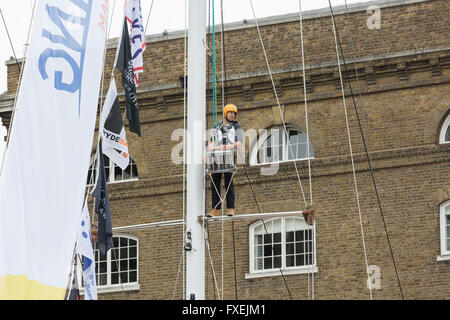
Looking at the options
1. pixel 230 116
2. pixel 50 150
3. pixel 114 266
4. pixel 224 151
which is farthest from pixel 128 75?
pixel 114 266

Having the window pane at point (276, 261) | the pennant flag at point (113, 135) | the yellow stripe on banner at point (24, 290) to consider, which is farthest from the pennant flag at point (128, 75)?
the window pane at point (276, 261)

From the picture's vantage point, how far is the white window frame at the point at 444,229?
28.8 metres

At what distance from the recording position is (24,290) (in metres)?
13.1

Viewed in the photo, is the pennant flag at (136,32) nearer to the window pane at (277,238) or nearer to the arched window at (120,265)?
the window pane at (277,238)

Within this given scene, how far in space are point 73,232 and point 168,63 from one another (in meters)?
18.8

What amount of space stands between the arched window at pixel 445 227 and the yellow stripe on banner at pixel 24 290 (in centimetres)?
1691

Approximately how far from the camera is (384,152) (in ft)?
98.4

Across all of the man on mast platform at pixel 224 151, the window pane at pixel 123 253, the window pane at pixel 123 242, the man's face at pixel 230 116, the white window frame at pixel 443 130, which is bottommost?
the man on mast platform at pixel 224 151

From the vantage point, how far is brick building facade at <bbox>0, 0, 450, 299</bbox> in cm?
2939

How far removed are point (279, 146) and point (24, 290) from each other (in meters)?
18.5

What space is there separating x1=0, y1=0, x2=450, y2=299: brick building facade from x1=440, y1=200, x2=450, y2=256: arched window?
103 mm

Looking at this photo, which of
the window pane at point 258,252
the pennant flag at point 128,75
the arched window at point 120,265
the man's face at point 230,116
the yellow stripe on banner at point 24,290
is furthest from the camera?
the arched window at point 120,265

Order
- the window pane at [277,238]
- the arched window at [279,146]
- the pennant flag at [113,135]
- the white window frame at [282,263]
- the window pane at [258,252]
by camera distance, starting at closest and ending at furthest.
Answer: the pennant flag at [113,135]
the white window frame at [282,263]
the window pane at [277,238]
the window pane at [258,252]
the arched window at [279,146]
